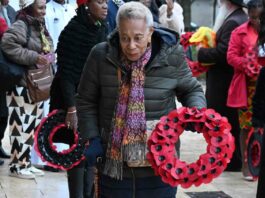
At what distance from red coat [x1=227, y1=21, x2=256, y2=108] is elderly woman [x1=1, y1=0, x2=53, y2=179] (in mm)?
1920

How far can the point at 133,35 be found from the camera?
13.5 ft

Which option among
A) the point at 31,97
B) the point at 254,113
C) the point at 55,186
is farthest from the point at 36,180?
the point at 254,113

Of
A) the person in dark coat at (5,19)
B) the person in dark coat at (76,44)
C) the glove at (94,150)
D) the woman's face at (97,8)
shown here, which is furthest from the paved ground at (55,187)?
the glove at (94,150)

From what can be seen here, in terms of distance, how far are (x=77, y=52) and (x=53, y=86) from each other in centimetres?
39

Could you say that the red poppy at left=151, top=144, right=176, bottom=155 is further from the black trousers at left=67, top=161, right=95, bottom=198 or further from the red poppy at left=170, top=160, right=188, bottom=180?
the black trousers at left=67, top=161, right=95, bottom=198

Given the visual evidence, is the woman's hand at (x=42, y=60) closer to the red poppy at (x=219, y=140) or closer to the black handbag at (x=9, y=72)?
the black handbag at (x=9, y=72)

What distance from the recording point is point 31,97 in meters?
7.39

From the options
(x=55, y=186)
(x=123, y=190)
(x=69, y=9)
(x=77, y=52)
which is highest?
(x=69, y=9)

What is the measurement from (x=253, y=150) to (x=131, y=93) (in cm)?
311

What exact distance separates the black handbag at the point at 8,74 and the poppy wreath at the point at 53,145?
1145 mm

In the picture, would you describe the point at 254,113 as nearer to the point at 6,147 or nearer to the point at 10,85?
the point at 10,85

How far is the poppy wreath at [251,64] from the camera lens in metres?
7.54

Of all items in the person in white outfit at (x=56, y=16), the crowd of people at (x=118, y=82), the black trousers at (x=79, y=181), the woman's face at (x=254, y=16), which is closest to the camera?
the crowd of people at (x=118, y=82)

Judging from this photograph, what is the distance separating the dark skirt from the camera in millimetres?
4301
